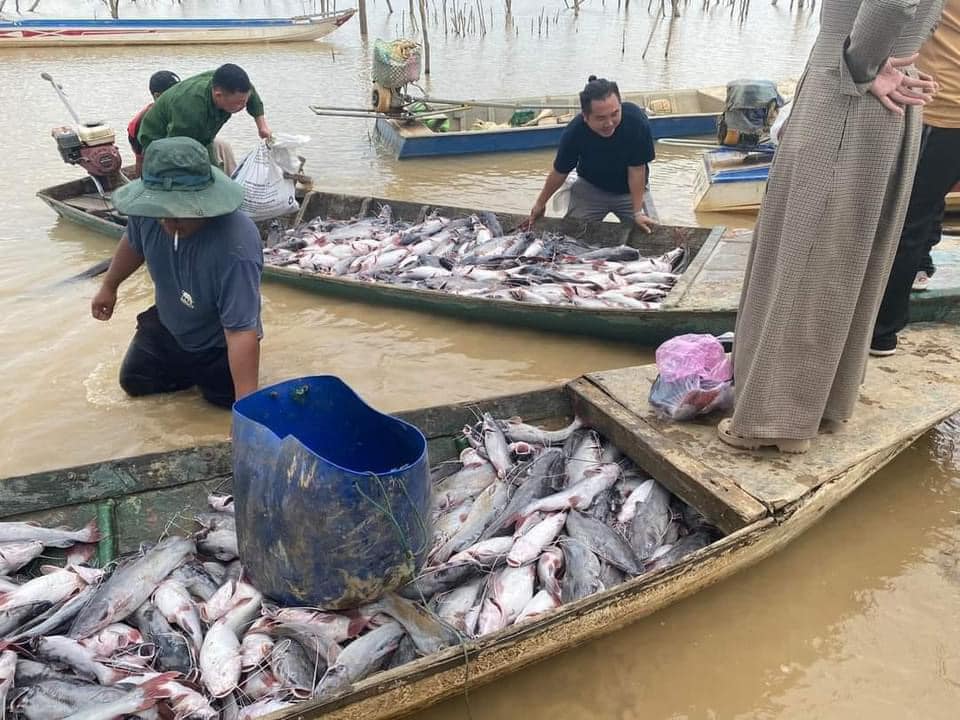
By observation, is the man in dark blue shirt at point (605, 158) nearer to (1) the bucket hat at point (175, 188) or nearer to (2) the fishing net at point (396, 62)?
(1) the bucket hat at point (175, 188)

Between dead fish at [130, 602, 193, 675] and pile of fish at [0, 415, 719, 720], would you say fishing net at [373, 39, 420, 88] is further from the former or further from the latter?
dead fish at [130, 602, 193, 675]

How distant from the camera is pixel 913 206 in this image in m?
4.14

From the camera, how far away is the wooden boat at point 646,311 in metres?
5.72

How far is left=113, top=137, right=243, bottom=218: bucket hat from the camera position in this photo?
3.88 m

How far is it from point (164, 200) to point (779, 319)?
10.4 feet

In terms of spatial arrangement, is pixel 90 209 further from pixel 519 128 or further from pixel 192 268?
pixel 519 128

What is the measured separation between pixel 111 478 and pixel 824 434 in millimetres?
3761

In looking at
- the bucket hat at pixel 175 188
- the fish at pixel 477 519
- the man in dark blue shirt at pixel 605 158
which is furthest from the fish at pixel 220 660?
the man in dark blue shirt at pixel 605 158

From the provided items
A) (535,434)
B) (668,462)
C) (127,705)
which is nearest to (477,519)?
(535,434)

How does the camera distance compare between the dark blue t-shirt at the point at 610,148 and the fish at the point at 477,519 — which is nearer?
the fish at the point at 477,519

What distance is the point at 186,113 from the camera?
723cm

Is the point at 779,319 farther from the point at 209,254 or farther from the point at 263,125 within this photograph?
the point at 263,125

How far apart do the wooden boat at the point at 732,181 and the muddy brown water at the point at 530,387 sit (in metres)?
0.35

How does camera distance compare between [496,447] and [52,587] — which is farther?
[496,447]
